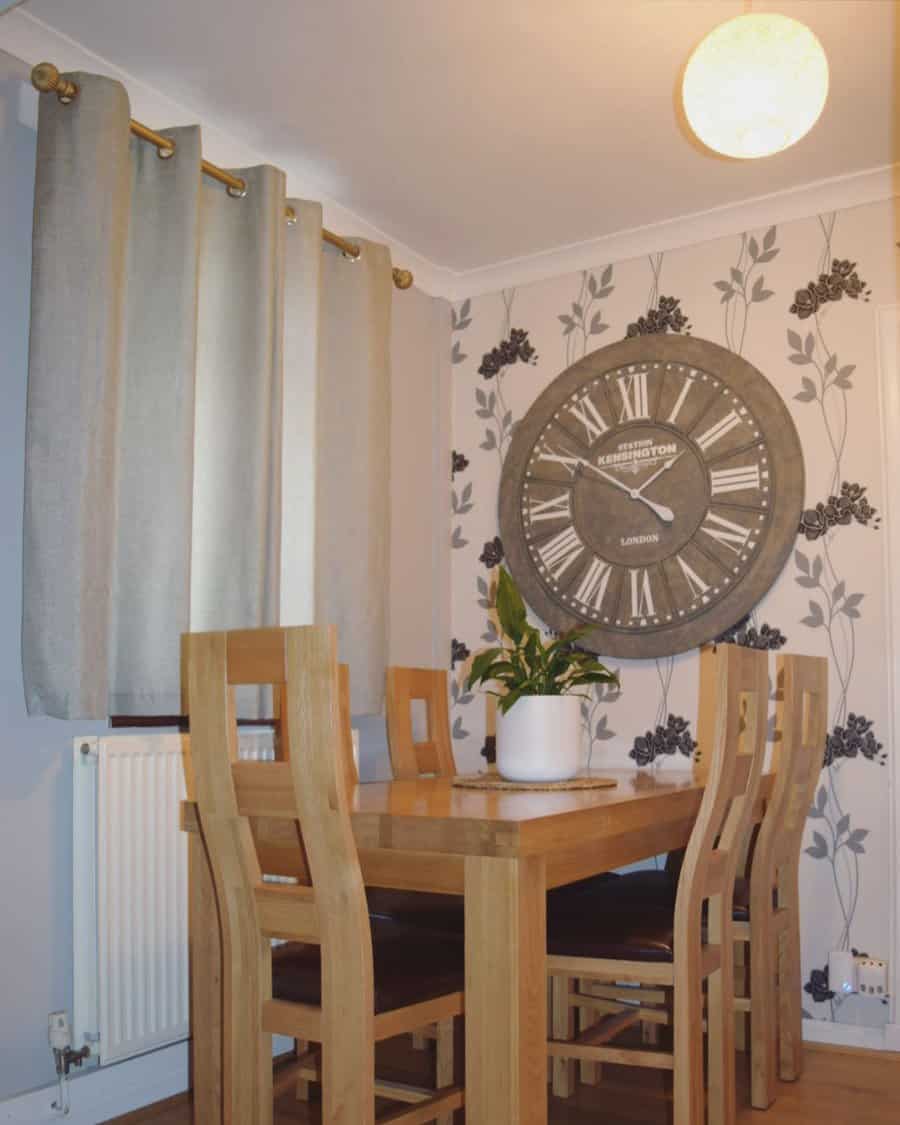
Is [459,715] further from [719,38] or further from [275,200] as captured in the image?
[719,38]

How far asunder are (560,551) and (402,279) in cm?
105

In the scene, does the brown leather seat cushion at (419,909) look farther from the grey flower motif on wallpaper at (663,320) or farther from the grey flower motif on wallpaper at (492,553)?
the grey flower motif on wallpaper at (663,320)

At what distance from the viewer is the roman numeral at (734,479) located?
3.36m

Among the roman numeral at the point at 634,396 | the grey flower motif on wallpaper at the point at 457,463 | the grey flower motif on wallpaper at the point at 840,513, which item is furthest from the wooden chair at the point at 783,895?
the grey flower motif on wallpaper at the point at 457,463

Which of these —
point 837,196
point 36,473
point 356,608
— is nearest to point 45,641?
point 36,473

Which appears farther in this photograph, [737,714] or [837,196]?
[837,196]

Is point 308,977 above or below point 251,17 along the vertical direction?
below

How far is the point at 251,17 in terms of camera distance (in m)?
2.53

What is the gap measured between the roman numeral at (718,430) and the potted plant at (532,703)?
3.93ft

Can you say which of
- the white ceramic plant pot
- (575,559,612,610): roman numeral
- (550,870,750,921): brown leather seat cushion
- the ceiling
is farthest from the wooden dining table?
the ceiling

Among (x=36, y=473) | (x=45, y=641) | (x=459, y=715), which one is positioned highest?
(x=36, y=473)

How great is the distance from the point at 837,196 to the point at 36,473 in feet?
8.04

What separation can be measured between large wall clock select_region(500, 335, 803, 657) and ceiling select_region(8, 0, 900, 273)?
55 centimetres

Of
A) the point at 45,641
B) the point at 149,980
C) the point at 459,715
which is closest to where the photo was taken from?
the point at 45,641
